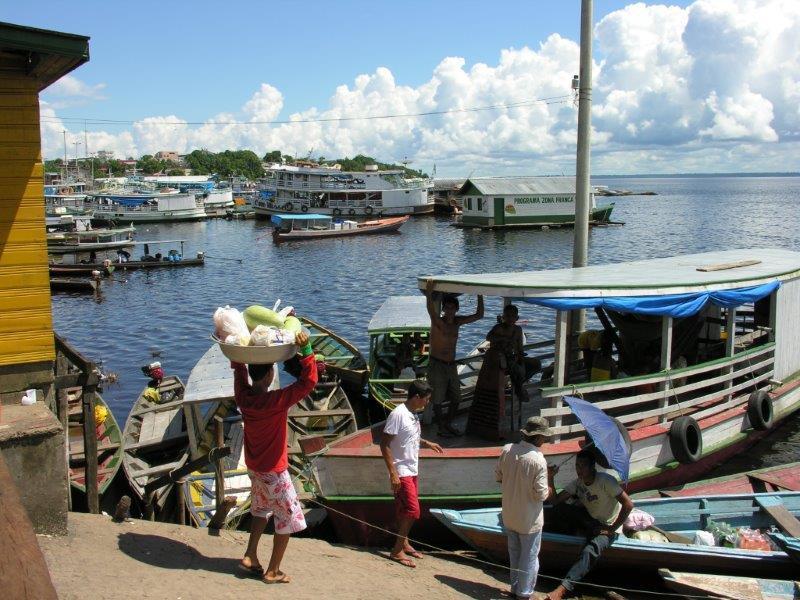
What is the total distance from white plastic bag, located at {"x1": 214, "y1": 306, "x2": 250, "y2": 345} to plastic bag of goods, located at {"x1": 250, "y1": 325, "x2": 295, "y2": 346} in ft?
0.33

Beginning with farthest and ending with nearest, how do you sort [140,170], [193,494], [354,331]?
1. [140,170]
2. [354,331]
3. [193,494]

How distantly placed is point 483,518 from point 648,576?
199 cm

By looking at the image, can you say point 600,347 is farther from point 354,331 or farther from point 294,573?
point 354,331

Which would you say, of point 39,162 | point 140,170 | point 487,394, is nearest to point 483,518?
point 487,394

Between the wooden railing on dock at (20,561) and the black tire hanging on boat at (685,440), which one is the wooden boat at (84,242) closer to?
the black tire hanging on boat at (685,440)

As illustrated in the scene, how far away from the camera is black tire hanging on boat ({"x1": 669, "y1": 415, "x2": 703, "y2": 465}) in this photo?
960 cm

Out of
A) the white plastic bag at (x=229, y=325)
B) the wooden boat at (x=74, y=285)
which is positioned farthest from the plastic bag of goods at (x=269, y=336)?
the wooden boat at (x=74, y=285)

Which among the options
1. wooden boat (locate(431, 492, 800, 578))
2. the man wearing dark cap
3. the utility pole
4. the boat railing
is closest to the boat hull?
wooden boat (locate(431, 492, 800, 578))

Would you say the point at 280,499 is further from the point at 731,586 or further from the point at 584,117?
the point at 584,117

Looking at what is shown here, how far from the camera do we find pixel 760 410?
1115 centimetres

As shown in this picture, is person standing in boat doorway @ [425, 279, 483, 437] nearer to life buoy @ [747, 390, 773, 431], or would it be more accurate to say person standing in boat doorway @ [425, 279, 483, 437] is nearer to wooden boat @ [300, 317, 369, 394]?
life buoy @ [747, 390, 773, 431]

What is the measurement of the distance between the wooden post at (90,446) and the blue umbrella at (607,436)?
5185mm

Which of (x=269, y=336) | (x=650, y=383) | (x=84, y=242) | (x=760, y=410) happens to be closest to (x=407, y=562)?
(x=269, y=336)

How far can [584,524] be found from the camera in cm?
768
